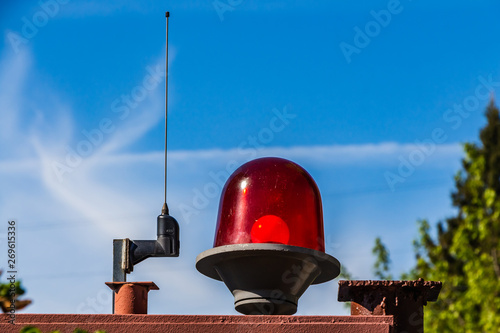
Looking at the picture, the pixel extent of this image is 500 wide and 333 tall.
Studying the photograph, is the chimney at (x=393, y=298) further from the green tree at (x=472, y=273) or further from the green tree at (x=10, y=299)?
the green tree at (x=472, y=273)

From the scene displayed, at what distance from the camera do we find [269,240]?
22.2 ft

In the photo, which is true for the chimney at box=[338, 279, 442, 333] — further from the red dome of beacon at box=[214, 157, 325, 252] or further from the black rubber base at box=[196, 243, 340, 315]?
the red dome of beacon at box=[214, 157, 325, 252]

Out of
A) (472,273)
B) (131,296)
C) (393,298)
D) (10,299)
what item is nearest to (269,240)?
(393,298)

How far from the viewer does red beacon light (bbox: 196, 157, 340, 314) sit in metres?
6.66

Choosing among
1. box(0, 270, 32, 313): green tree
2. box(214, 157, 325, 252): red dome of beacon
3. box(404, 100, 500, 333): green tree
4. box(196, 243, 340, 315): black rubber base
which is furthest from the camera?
box(404, 100, 500, 333): green tree

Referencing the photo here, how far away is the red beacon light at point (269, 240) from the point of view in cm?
666

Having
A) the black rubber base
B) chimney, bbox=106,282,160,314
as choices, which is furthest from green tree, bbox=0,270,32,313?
the black rubber base

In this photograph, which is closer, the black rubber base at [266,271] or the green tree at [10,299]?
the green tree at [10,299]

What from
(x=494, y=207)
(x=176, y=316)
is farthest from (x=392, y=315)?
(x=494, y=207)

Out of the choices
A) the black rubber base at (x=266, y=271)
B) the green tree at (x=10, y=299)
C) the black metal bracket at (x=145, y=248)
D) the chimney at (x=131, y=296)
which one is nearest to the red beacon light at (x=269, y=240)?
the black rubber base at (x=266, y=271)

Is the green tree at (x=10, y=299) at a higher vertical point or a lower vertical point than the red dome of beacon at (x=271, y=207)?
lower

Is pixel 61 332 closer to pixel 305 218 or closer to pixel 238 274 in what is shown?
pixel 238 274

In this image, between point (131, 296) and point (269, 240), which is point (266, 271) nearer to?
point (269, 240)

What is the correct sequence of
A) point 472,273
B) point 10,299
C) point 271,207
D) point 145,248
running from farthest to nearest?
point 472,273 → point 145,248 → point 271,207 → point 10,299
